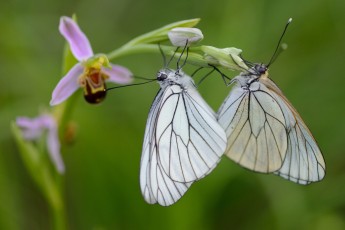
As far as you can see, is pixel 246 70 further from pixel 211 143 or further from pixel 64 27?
pixel 64 27

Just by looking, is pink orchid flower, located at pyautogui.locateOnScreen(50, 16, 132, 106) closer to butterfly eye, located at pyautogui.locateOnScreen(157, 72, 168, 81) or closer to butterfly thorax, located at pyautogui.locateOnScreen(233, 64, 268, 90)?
butterfly eye, located at pyautogui.locateOnScreen(157, 72, 168, 81)

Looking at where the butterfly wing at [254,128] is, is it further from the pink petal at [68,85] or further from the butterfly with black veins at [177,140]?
the pink petal at [68,85]

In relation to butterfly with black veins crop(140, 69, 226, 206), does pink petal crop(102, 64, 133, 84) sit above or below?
above

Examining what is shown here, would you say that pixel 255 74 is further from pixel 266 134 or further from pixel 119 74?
pixel 119 74

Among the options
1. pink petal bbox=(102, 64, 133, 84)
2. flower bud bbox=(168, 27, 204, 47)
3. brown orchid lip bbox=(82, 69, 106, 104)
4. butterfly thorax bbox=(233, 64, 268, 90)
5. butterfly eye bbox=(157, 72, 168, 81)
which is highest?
pink petal bbox=(102, 64, 133, 84)

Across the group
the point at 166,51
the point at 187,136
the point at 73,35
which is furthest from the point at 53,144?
the point at 166,51

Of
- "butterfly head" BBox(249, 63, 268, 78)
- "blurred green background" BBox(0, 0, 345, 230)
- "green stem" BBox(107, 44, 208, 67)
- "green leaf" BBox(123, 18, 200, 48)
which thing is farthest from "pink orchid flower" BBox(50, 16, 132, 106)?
"blurred green background" BBox(0, 0, 345, 230)

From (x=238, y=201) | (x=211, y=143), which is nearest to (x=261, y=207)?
(x=238, y=201)
